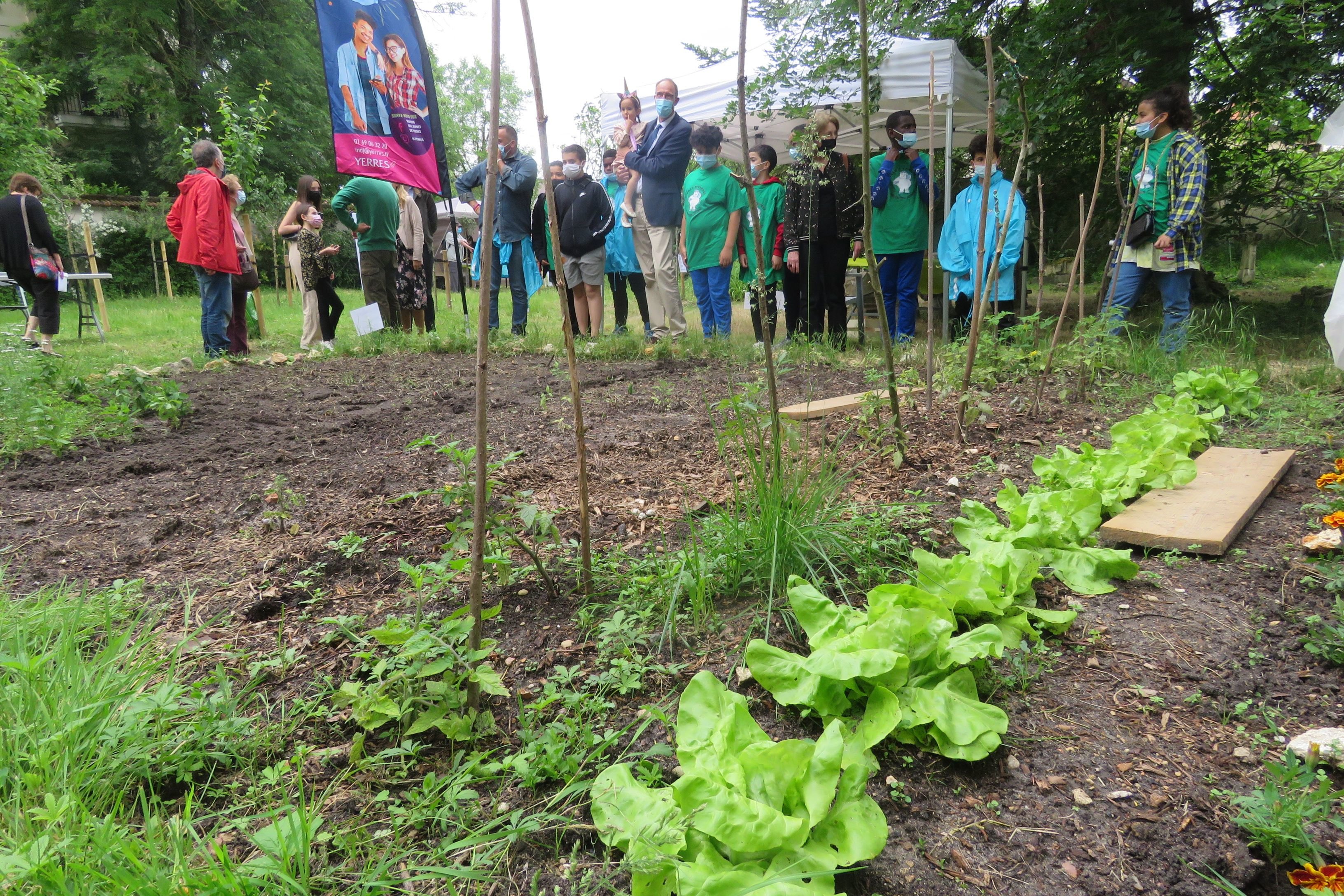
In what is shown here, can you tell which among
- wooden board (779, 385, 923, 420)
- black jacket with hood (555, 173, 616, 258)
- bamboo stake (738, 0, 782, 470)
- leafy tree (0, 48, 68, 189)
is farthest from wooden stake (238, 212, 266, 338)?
bamboo stake (738, 0, 782, 470)

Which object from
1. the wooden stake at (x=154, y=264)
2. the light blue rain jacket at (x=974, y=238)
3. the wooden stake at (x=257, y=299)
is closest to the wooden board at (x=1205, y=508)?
the light blue rain jacket at (x=974, y=238)

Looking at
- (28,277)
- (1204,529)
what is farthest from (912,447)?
(28,277)

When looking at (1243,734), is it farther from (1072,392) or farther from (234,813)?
(1072,392)

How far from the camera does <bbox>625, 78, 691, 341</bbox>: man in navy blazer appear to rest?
6457mm

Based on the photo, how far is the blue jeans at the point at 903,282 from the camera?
632 centimetres

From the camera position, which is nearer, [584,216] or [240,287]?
[584,216]

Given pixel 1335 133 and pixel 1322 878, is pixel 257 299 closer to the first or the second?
pixel 1335 133

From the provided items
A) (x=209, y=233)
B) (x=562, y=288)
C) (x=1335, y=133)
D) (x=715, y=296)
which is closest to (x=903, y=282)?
(x=715, y=296)

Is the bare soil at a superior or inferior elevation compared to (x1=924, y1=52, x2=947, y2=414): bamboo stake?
inferior

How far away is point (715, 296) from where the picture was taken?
22.3 ft

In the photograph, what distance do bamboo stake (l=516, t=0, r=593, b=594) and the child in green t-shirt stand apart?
183 inches

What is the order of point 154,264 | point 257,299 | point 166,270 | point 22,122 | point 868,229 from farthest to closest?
point 154,264 → point 166,270 → point 22,122 → point 257,299 → point 868,229

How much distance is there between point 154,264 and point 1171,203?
748 inches

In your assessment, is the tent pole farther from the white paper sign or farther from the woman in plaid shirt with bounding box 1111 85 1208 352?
the white paper sign
